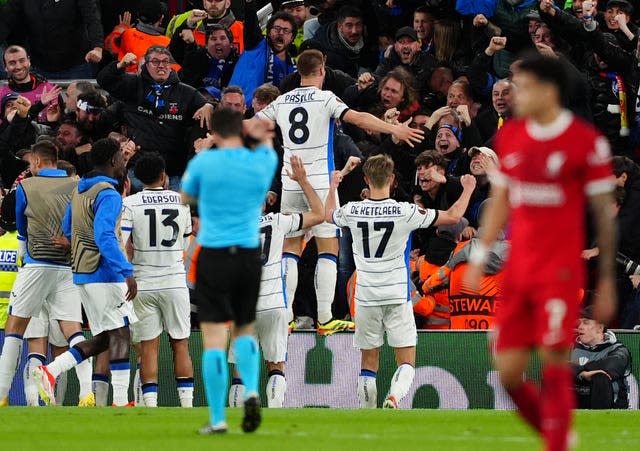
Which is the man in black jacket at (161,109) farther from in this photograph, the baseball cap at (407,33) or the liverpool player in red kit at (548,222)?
the liverpool player in red kit at (548,222)

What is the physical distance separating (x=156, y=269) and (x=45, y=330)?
2.06 m

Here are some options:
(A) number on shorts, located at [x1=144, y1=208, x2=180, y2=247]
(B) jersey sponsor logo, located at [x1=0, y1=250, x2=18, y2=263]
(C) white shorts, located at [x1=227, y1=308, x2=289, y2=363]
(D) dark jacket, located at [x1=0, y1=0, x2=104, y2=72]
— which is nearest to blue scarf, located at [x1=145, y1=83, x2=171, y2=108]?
(D) dark jacket, located at [x1=0, y1=0, x2=104, y2=72]

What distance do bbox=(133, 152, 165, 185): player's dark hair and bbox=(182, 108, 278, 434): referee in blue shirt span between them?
469 centimetres

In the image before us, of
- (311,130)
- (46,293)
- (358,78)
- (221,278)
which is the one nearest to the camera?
(221,278)

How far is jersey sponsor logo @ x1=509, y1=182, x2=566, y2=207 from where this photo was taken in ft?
24.0

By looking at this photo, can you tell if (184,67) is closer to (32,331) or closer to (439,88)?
(439,88)

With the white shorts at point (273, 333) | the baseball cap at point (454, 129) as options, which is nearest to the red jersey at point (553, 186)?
the white shorts at point (273, 333)

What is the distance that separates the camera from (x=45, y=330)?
15438mm

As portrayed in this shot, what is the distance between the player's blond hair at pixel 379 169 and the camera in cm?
1355

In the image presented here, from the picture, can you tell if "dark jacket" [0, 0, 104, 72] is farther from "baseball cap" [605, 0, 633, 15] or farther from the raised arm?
the raised arm

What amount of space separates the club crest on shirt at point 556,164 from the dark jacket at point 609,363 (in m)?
7.29

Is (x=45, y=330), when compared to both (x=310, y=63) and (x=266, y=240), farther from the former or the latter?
(x=310, y=63)

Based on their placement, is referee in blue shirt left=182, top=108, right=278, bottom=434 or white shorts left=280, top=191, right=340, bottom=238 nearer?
referee in blue shirt left=182, top=108, right=278, bottom=434

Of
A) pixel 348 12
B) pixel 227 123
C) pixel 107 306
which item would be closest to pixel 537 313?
pixel 227 123
